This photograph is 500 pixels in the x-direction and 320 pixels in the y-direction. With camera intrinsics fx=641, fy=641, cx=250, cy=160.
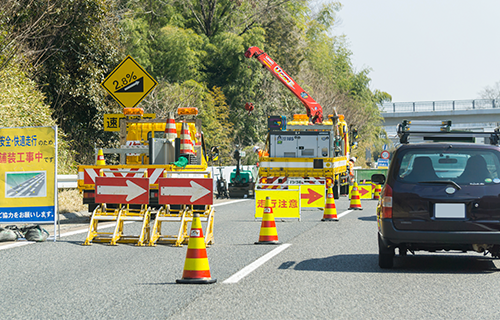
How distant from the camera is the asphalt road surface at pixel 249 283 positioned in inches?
237

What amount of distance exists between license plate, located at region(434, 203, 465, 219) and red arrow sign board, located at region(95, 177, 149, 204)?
5257 mm

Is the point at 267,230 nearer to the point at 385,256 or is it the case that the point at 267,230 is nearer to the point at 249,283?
the point at 385,256

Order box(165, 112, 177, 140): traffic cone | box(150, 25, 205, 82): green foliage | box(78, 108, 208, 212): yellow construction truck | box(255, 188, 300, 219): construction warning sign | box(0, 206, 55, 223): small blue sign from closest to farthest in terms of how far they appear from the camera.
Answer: box(0, 206, 55, 223): small blue sign
box(78, 108, 208, 212): yellow construction truck
box(165, 112, 177, 140): traffic cone
box(255, 188, 300, 219): construction warning sign
box(150, 25, 205, 82): green foliage

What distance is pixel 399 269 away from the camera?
28.0 feet

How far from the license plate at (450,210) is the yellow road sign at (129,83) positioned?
10.3 m

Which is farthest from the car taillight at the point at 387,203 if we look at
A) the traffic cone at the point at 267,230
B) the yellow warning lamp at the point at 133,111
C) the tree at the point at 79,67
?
the tree at the point at 79,67

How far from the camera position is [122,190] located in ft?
37.0

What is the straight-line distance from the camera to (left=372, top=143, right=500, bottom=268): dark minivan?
789 cm

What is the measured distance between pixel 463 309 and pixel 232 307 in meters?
2.19

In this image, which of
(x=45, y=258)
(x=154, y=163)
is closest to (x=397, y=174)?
(x=45, y=258)

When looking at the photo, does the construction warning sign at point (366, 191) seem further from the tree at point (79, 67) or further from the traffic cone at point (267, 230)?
the traffic cone at point (267, 230)

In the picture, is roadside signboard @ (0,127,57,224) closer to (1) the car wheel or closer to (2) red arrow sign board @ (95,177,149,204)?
(2) red arrow sign board @ (95,177,149,204)

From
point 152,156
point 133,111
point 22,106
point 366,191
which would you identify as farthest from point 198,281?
point 366,191

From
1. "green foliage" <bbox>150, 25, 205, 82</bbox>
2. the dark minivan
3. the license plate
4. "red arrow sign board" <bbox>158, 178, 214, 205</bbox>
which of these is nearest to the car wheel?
the dark minivan
